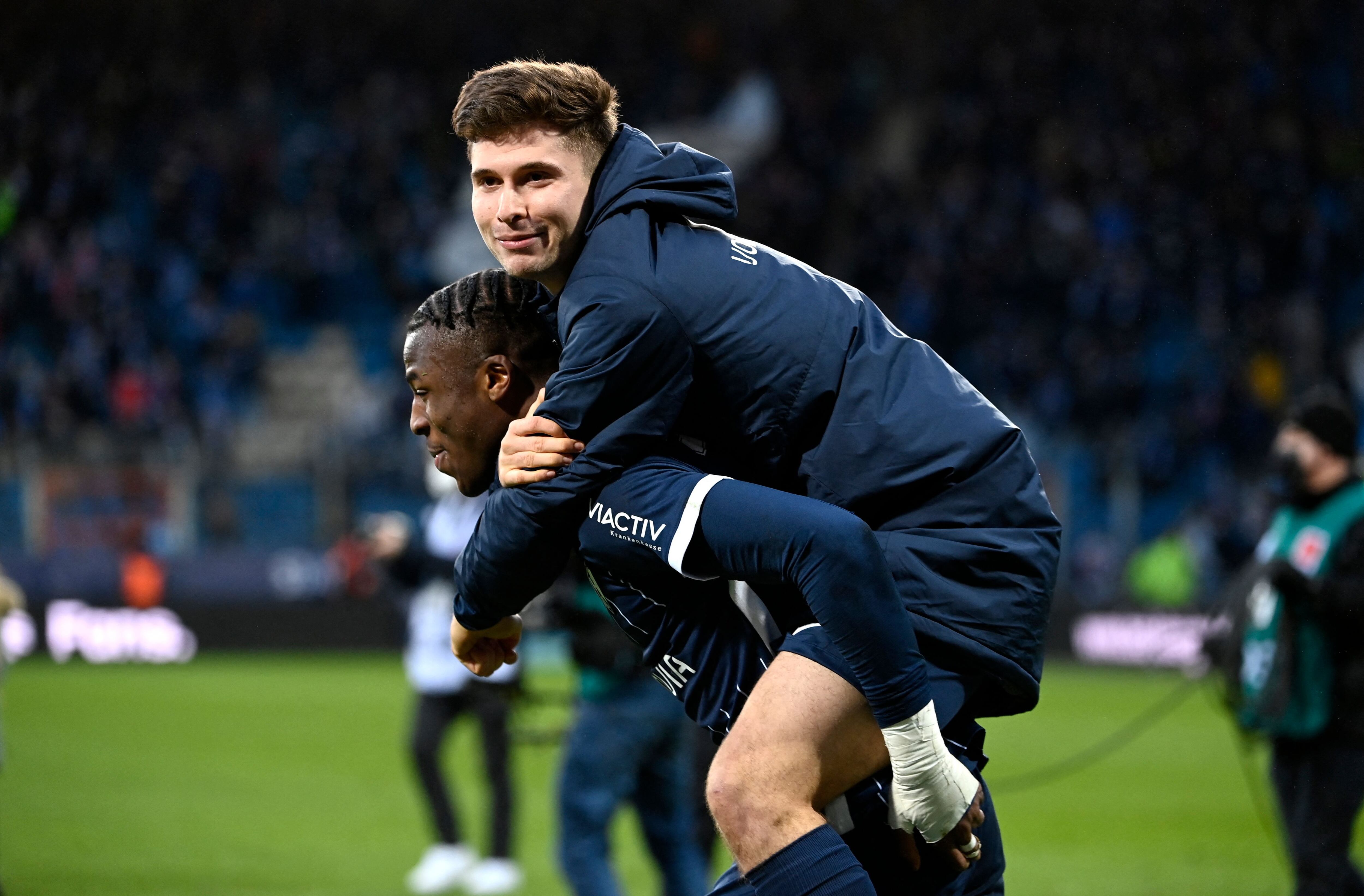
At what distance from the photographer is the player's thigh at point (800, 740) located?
280cm

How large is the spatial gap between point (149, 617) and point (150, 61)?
29.8ft

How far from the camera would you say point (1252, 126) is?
25000 mm

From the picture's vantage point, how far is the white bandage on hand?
2.76m

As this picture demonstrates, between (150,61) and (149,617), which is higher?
(150,61)

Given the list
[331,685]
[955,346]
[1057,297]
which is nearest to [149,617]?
[331,685]

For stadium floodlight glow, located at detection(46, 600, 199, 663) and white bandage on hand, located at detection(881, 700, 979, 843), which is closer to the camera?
white bandage on hand, located at detection(881, 700, 979, 843)

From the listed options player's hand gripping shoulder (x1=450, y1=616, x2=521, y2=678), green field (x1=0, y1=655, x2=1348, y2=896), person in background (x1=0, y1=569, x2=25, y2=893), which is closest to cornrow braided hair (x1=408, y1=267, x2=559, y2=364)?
player's hand gripping shoulder (x1=450, y1=616, x2=521, y2=678)

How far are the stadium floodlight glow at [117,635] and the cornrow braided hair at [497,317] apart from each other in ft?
64.7

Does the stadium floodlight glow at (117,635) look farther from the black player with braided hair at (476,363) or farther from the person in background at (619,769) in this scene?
the black player with braided hair at (476,363)

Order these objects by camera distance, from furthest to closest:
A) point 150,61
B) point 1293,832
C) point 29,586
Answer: point 150,61 < point 29,586 < point 1293,832

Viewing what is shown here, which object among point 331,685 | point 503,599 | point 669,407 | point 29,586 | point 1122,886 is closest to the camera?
point 669,407

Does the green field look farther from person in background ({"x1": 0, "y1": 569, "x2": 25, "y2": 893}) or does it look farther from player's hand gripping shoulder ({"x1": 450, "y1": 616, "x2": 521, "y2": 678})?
player's hand gripping shoulder ({"x1": 450, "y1": 616, "x2": 521, "y2": 678})

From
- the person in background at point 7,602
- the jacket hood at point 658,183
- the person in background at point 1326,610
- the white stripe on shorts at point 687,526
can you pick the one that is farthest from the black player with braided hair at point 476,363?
the person in background at point 1326,610

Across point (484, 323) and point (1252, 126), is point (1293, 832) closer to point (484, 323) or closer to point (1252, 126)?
point (484, 323)
